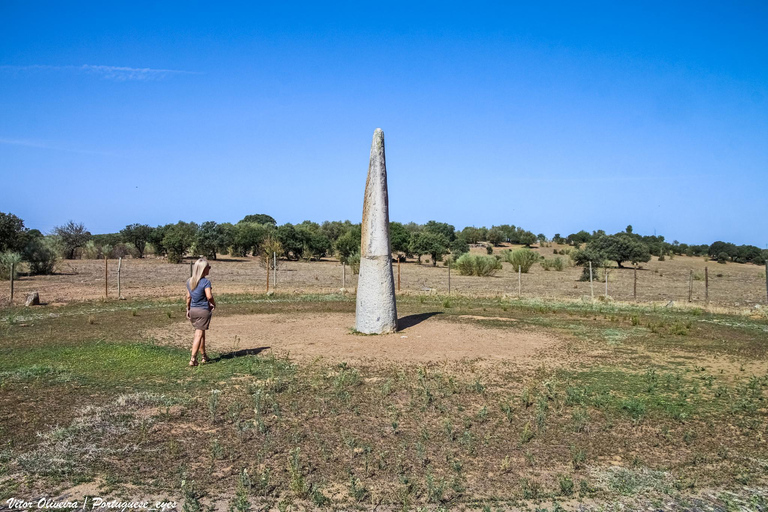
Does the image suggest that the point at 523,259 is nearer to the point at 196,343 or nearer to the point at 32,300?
the point at 32,300

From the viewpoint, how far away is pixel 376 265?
12773 mm

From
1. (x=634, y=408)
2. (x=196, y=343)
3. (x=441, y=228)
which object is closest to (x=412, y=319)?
(x=196, y=343)

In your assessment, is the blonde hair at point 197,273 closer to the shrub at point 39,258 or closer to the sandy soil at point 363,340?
the sandy soil at point 363,340

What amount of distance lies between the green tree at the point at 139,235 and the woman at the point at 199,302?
4681 centimetres

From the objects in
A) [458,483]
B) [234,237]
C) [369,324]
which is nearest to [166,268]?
[234,237]

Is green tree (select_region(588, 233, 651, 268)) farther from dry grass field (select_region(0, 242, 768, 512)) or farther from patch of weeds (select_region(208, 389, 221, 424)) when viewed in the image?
patch of weeds (select_region(208, 389, 221, 424))

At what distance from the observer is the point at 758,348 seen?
12289mm

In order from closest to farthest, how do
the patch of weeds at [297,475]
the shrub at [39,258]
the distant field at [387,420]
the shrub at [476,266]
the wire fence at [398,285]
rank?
1. the patch of weeds at [297,475]
2. the distant field at [387,420]
3. the wire fence at [398,285]
4. the shrub at [39,258]
5. the shrub at [476,266]

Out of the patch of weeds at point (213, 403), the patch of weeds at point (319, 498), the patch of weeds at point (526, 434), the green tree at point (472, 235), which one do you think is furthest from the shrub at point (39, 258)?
the green tree at point (472, 235)

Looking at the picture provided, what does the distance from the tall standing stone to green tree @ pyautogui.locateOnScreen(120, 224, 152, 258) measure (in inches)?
1783

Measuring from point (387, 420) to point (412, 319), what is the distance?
825 cm

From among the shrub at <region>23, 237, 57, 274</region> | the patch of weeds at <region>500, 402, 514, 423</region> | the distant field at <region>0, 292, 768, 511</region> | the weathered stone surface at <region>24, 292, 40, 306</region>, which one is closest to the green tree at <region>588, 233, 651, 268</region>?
the distant field at <region>0, 292, 768, 511</region>

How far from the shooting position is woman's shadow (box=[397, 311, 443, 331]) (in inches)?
556

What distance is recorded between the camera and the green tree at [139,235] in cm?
5303
